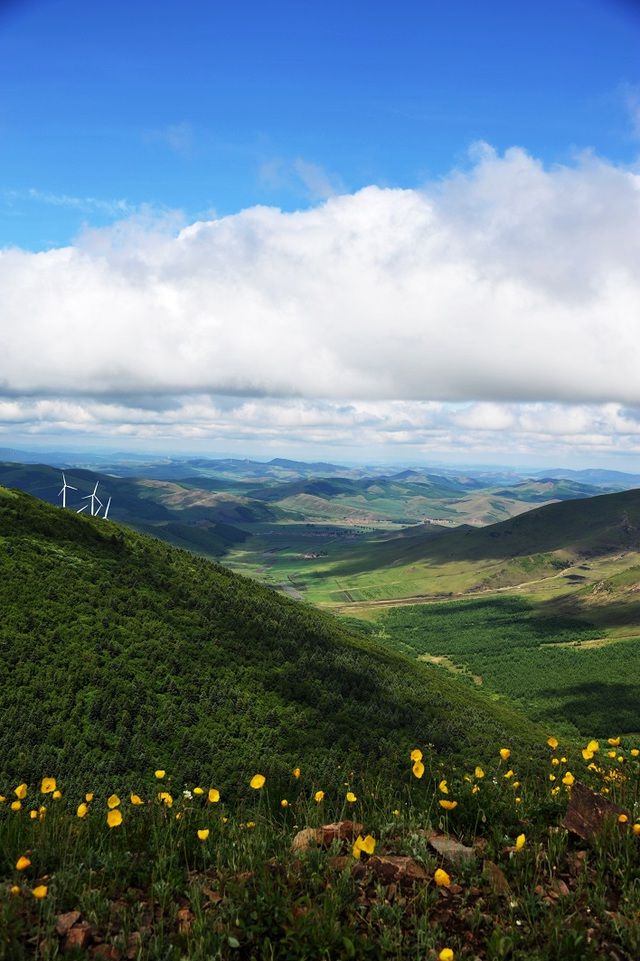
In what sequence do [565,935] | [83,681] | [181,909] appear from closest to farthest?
1. [565,935]
2. [181,909]
3. [83,681]

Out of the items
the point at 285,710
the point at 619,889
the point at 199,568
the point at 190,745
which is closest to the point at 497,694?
the point at 199,568

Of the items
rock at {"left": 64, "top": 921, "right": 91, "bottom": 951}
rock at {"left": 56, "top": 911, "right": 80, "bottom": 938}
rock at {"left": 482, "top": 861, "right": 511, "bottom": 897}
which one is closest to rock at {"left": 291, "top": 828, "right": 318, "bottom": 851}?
rock at {"left": 482, "top": 861, "right": 511, "bottom": 897}

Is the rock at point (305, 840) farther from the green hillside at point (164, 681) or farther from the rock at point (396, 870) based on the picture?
the green hillside at point (164, 681)

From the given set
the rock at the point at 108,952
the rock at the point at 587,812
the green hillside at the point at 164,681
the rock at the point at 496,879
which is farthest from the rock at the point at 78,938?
the green hillside at the point at 164,681

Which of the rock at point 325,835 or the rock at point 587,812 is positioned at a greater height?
the rock at point 587,812

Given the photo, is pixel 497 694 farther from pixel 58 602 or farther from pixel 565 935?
pixel 565 935

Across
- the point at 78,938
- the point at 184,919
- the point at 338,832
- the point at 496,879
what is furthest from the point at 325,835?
the point at 78,938
